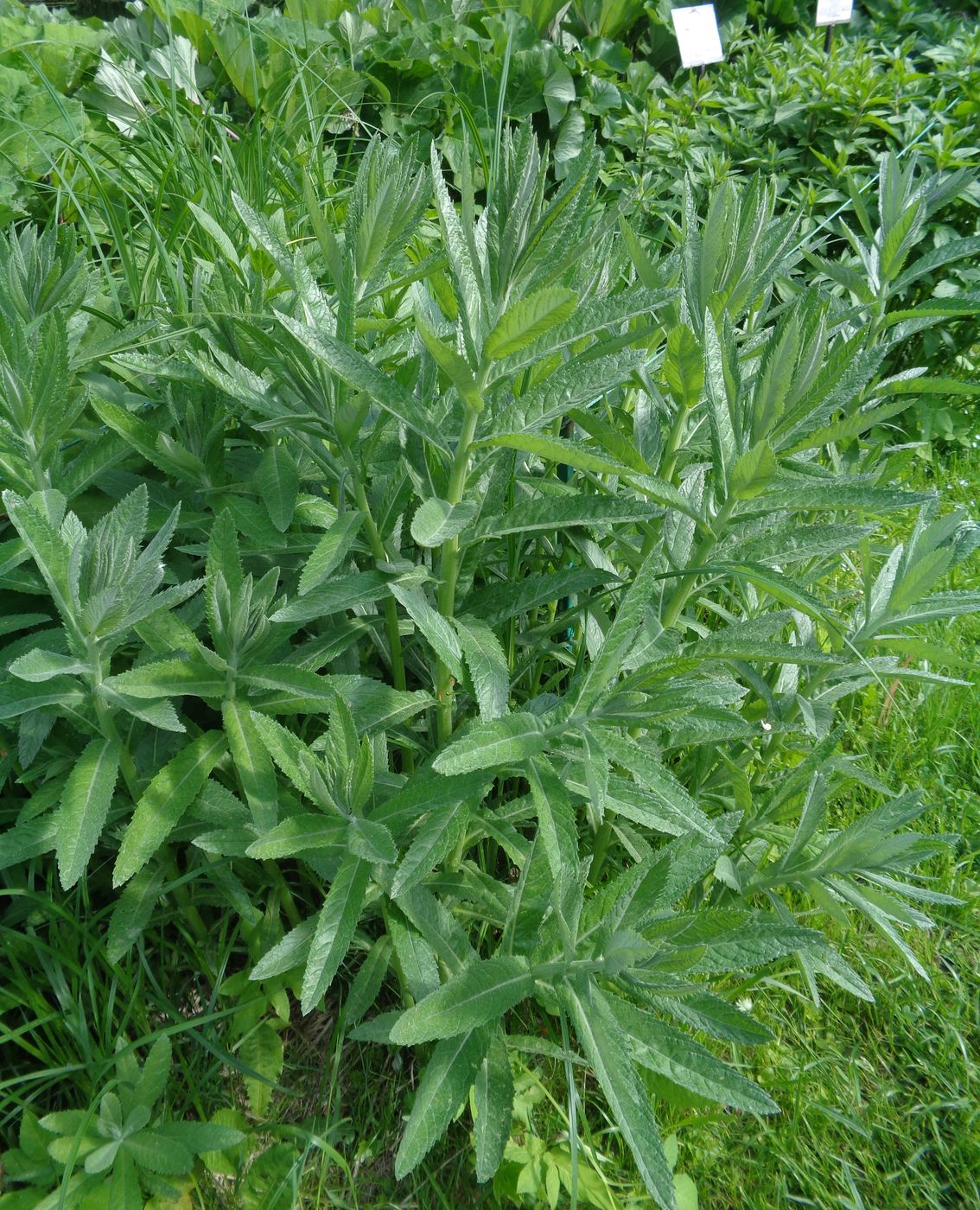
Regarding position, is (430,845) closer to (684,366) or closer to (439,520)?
(439,520)

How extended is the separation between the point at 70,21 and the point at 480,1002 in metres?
4.76

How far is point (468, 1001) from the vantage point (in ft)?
4.24

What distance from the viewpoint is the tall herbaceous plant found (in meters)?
1.28

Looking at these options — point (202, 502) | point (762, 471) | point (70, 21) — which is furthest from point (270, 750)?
point (70, 21)

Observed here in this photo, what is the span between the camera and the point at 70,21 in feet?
14.5

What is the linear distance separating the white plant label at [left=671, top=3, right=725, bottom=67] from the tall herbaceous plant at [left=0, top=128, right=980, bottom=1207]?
2648mm

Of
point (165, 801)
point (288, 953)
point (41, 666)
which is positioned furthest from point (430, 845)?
point (41, 666)

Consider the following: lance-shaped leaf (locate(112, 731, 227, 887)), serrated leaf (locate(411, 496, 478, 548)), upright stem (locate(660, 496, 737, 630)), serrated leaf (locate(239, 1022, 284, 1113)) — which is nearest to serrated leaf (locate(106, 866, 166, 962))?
lance-shaped leaf (locate(112, 731, 227, 887))

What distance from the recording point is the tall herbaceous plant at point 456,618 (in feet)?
4.20

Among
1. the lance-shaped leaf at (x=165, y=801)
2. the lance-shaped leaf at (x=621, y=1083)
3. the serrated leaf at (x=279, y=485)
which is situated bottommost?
the lance-shaped leaf at (x=621, y=1083)

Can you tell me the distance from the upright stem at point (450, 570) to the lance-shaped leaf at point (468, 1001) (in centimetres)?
37

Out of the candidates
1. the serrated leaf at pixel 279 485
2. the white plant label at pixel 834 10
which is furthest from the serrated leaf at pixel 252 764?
the white plant label at pixel 834 10

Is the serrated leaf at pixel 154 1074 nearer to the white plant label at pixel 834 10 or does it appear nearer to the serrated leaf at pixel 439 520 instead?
the serrated leaf at pixel 439 520

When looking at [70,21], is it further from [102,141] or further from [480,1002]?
[480,1002]
